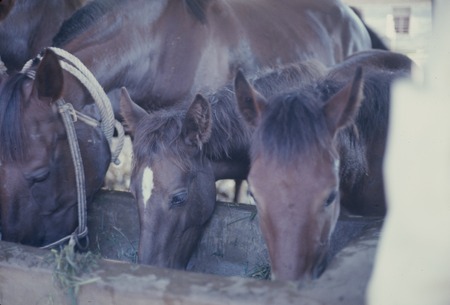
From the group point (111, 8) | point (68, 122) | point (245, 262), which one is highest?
point (111, 8)

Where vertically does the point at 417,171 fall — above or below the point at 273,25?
below

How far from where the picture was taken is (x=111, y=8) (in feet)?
11.3

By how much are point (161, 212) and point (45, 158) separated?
28.3 inches

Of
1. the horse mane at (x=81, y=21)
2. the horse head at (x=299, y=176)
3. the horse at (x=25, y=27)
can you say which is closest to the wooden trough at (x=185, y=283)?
the horse head at (x=299, y=176)

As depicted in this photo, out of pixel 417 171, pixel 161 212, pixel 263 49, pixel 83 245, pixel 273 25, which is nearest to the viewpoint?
pixel 417 171

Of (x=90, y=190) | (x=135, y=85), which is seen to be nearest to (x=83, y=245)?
(x=90, y=190)

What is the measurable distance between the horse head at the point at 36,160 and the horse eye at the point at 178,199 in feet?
2.30

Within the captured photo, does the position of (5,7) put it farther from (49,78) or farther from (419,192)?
(419,192)

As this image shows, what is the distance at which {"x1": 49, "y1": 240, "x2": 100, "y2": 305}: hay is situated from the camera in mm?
1822

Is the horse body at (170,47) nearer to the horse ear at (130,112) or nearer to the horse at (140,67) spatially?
the horse at (140,67)

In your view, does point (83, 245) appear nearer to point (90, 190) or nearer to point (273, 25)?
point (90, 190)

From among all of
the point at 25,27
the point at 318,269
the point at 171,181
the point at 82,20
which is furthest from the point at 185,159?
the point at 25,27

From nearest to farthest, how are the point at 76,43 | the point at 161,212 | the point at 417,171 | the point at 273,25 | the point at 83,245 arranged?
the point at 417,171 → the point at 161,212 → the point at 83,245 → the point at 76,43 → the point at 273,25

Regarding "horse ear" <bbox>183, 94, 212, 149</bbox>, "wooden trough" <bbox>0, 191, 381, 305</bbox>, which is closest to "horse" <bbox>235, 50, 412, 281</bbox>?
"wooden trough" <bbox>0, 191, 381, 305</bbox>
